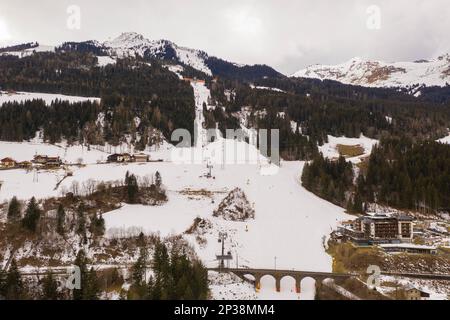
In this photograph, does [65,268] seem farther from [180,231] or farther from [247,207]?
[247,207]

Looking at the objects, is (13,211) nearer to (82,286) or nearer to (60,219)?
(60,219)

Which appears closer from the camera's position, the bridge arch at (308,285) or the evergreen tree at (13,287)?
the evergreen tree at (13,287)

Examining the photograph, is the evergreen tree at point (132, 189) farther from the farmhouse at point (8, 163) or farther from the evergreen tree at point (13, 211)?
the farmhouse at point (8, 163)

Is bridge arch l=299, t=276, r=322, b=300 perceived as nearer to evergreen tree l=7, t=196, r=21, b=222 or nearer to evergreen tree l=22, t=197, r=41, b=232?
evergreen tree l=22, t=197, r=41, b=232

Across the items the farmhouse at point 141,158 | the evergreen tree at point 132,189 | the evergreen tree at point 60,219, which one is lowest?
the evergreen tree at point 60,219

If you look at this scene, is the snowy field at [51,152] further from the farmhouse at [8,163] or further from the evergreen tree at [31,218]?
the evergreen tree at [31,218]

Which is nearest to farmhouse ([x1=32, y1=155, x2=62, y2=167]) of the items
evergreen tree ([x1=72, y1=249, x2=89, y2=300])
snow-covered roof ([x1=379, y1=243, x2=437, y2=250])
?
evergreen tree ([x1=72, y1=249, x2=89, y2=300])

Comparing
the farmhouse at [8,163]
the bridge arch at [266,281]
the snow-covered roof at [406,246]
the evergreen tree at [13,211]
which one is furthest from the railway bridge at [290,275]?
the farmhouse at [8,163]

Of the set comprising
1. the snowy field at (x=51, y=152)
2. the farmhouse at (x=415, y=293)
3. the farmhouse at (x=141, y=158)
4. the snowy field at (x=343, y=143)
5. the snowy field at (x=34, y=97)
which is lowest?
the farmhouse at (x=415, y=293)

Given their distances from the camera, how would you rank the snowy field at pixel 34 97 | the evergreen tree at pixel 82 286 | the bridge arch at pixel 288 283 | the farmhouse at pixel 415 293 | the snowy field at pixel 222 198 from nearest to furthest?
the evergreen tree at pixel 82 286 < the farmhouse at pixel 415 293 < the bridge arch at pixel 288 283 < the snowy field at pixel 222 198 < the snowy field at pixel 34 97

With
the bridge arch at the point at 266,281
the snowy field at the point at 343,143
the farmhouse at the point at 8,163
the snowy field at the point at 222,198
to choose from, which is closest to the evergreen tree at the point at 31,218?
the snowy field at the point at 222,198

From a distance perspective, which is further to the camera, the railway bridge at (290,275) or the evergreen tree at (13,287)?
the railway bridge at (290,275)

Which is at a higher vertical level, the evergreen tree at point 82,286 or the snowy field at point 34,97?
the snowy field at point 34,97

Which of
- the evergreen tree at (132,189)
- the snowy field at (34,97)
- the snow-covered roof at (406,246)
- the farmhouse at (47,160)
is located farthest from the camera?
the snowy field at (34,97)
